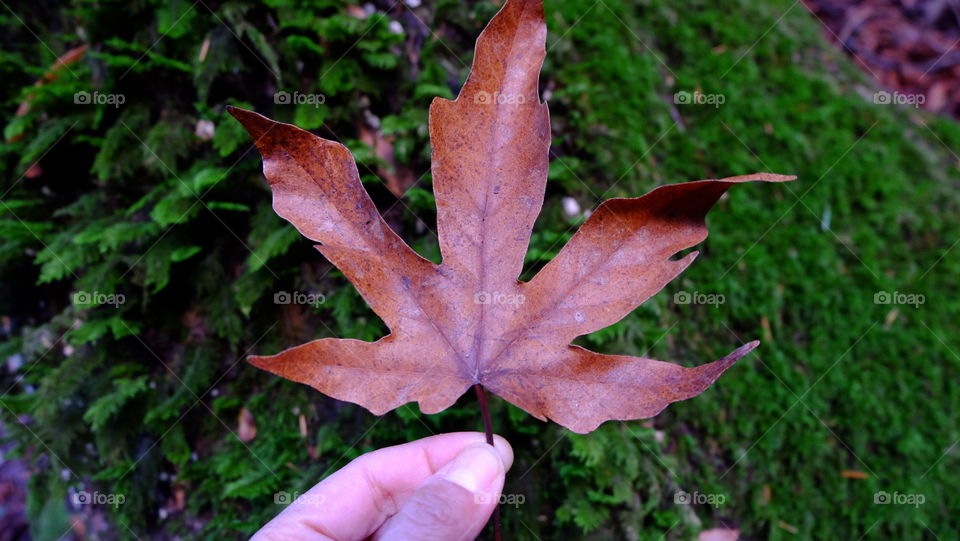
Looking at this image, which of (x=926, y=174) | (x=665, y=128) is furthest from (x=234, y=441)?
(x=926, y=174)

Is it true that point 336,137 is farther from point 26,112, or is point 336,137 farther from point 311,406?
point 26,112

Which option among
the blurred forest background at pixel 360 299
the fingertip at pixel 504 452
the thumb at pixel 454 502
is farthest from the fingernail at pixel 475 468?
the blurred forest background at pixel 360 299

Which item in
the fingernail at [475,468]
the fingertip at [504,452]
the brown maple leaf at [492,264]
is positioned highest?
the brown maple leaf at [492,264]

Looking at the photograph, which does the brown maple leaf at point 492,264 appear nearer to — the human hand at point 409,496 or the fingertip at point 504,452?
the human hand at point 409,496

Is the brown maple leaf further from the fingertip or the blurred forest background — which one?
the blurred forest background

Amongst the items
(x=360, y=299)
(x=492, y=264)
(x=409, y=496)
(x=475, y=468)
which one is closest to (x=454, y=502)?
(x=475, y=468)

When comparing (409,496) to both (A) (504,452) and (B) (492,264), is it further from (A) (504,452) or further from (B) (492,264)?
(B) (492,264)
